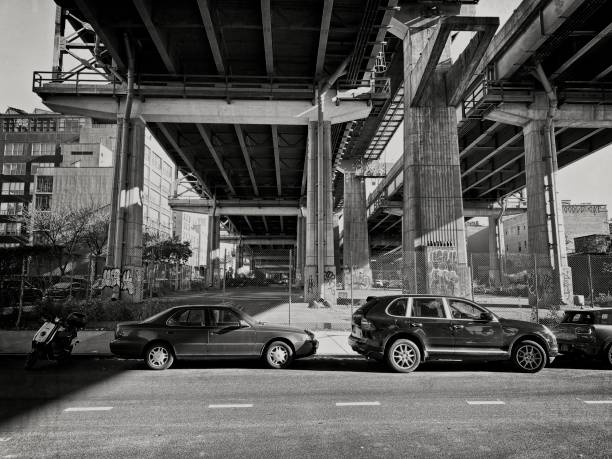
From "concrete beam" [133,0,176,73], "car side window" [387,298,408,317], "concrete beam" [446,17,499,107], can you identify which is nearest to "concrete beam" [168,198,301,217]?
"concrete beam" [133,0,176,73]

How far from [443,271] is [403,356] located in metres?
11.0

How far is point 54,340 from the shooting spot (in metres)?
9.41

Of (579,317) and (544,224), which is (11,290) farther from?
(544,224)

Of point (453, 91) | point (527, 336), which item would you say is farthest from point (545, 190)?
point (527, 336)

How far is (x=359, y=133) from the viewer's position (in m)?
40.0

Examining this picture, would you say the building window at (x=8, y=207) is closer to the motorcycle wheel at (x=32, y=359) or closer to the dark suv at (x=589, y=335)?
the motorcycle wheel at (x=32, y=359)

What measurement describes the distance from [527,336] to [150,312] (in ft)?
44.7

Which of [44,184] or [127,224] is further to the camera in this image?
[44,184]

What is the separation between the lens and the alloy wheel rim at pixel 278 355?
30.6 ft

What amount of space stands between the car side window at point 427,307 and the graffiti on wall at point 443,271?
389 inches

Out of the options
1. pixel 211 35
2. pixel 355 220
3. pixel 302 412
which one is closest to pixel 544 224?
pixel 211 35

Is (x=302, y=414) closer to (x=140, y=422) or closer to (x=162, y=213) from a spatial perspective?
(x=140, y=422)

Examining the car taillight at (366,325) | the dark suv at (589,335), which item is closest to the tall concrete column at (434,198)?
the dark suv at (589,335)

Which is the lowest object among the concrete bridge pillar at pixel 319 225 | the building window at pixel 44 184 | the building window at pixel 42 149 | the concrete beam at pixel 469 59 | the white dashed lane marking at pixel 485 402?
the white dashed lane marking at pixel 485 402
